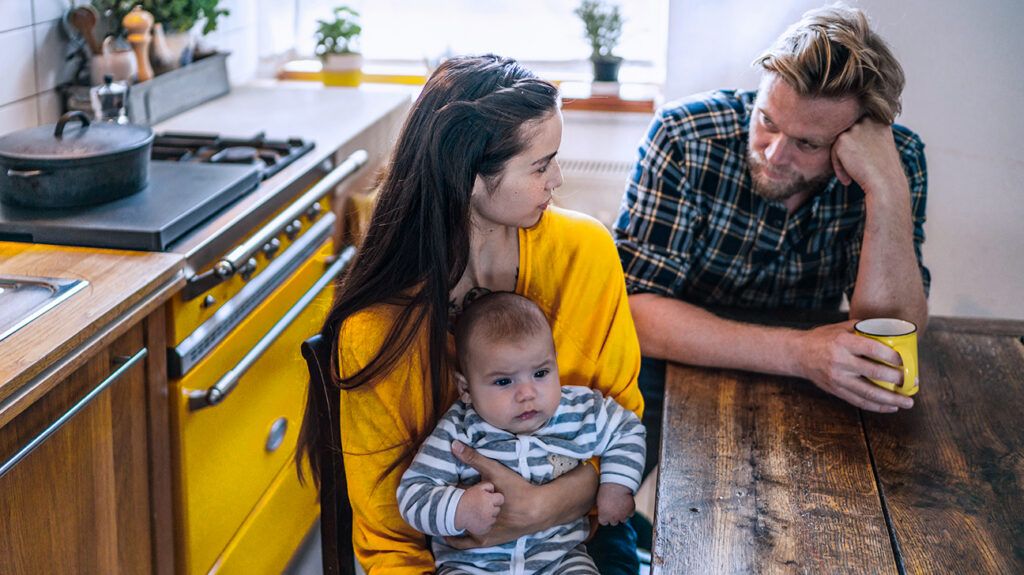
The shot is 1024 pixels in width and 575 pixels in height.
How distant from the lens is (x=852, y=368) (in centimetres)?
149

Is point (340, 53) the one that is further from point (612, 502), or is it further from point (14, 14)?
point (612, 502)

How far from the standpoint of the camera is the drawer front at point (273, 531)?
2129 millimetres

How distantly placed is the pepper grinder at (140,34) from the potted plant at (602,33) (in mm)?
1341

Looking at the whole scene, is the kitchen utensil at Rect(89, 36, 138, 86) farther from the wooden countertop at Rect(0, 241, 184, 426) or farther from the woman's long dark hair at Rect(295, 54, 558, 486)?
the woman's long dark hair at Rect(295, 54, 558, 486)

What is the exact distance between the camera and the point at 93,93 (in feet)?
7.53

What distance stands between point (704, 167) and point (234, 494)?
1171 mm

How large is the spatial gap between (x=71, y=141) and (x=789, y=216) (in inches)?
54.0

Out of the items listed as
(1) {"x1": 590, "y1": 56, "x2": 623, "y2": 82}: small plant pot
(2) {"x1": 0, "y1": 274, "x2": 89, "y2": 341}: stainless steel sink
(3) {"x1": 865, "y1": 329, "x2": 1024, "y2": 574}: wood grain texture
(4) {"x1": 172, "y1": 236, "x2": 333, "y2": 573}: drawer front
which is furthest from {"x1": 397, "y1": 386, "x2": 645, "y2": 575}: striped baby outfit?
(1) {"x1": 590, "y1": 56, "x2": 623, "y2": 82}: small plant pot

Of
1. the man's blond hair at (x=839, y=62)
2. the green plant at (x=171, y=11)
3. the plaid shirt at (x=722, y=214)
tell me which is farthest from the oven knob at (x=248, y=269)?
the man's blond hair at (x=839, y=62)

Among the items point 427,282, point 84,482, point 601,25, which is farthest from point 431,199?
point 601,25

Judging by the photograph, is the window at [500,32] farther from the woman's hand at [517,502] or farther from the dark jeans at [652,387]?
the woman's hand at [517,502]

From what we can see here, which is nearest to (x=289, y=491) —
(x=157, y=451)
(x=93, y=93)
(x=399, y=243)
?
(x=157, y=451)

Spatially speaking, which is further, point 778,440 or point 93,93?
point 93,93

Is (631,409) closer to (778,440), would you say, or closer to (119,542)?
(778,440)
